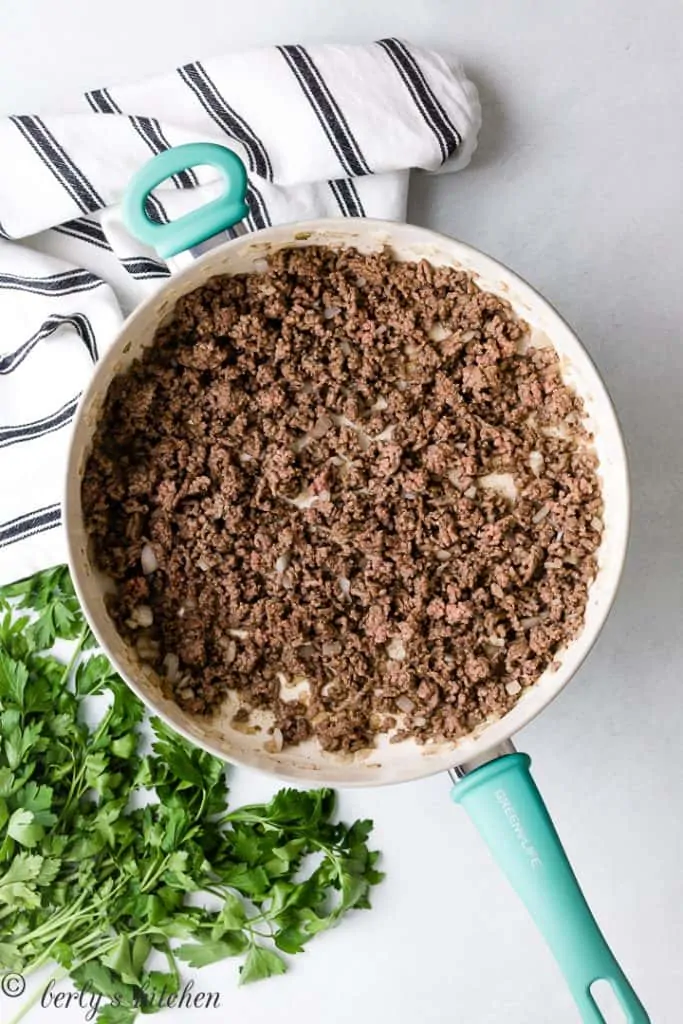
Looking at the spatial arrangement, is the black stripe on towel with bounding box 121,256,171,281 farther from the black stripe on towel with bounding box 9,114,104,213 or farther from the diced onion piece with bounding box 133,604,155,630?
the diced onion piece with bounding box 133,604,155,630

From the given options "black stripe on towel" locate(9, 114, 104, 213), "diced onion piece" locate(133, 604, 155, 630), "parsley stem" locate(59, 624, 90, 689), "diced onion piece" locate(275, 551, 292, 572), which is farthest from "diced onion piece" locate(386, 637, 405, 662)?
"black stripe on towel" locate(9, 114, 104, 213)

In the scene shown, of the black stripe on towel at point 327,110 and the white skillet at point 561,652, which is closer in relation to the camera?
the white skillet at point 561,652

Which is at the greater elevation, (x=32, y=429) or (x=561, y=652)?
(x=32, y=429)

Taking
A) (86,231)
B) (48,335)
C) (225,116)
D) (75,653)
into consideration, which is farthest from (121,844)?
(225,116)

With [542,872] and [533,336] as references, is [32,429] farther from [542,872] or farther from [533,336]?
[542,872]

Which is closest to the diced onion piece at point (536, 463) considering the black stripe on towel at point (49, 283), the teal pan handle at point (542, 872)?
the teal pan handle at point (542, 872)

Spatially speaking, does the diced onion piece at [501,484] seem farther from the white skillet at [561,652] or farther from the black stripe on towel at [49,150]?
the black stripe on towel at [49,150]

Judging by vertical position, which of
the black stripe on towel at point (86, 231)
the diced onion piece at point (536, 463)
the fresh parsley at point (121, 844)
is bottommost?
the fresh parsley at point (121, 844)
